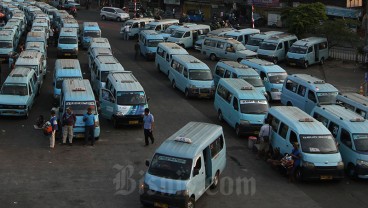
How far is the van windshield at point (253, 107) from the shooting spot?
87.9 ft

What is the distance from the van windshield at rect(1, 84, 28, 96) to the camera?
1131 inches

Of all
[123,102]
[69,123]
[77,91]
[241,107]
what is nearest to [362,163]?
[241,107]

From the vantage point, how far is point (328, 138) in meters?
21.5

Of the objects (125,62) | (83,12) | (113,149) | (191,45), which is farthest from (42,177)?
(83,12)

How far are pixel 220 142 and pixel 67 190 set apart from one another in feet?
17.4

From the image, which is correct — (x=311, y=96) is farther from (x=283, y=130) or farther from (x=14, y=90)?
(x=14, y=90)

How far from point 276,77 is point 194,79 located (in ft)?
15.8

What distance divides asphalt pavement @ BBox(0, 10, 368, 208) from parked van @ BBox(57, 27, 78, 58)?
45.8ft

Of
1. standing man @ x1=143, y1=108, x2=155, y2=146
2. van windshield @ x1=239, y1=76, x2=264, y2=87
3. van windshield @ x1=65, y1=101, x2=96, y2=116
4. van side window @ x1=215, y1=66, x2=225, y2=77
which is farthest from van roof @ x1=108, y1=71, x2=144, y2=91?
van side window @ x1=215, y1=66, x2=225, y2=77

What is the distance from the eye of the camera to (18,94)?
1131 inches

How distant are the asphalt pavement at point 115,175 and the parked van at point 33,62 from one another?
413cm

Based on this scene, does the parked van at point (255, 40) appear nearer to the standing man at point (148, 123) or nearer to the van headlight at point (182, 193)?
the standing man at point (148, 123)

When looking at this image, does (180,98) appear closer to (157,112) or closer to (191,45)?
(157,112)

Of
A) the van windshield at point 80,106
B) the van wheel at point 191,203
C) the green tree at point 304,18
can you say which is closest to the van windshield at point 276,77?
the van windshield at point 80,106
